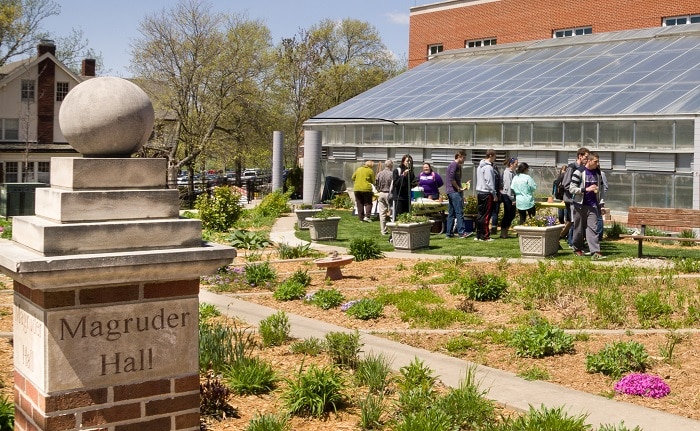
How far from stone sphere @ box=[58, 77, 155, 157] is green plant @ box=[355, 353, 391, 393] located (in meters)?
3.28

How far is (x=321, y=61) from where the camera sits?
62.4 metres

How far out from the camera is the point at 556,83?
27.7 metres

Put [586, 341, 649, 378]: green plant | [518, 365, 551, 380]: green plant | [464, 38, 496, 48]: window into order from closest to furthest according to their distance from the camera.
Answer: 1. [518, 365, 551, 380]: green plant
2. [586, 341, 649, 378]: green plant
3. [464, 38, 496, 48]: window

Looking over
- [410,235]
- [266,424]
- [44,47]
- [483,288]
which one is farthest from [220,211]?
[44,47]

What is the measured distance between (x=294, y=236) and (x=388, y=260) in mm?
5457

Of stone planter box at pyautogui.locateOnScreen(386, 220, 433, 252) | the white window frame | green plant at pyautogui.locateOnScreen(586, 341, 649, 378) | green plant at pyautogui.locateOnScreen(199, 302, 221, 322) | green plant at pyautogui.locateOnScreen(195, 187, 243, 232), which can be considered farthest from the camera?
the white window frame

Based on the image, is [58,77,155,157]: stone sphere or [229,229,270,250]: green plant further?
[229,229,270,250]: green plant

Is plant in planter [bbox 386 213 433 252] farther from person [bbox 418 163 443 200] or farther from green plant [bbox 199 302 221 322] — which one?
green plant [bbox 199 302 221 322]

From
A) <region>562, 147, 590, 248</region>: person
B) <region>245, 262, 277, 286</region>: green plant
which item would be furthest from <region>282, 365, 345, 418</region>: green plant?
<region>562, 147, 590, 248</region>: person

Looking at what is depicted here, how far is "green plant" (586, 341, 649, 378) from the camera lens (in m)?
8.23

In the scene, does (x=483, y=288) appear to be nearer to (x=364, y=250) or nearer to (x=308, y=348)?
(x=308, y=348)

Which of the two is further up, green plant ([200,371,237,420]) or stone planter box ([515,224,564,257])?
stone planter box ([515,224,564,257])

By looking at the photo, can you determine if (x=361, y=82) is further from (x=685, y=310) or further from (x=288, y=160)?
(x=685, y=310)

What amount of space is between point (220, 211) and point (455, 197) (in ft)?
20.3
